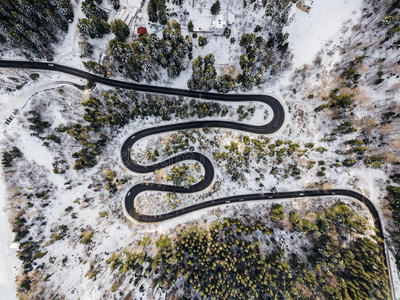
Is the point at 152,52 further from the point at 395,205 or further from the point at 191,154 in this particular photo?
the point at 395,205

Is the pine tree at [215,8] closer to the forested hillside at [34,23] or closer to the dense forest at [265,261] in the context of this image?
the forested hillside at [34,23]

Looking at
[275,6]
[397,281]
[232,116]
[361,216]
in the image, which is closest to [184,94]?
[232,116]

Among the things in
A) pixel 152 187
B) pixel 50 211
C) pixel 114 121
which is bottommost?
pixel 50 211

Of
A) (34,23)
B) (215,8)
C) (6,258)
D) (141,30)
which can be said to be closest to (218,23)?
(215,8)

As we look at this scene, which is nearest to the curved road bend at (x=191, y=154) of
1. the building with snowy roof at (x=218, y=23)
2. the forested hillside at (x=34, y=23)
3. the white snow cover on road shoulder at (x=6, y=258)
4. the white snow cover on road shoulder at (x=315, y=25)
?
the forested hillside at (x=34, y=23)

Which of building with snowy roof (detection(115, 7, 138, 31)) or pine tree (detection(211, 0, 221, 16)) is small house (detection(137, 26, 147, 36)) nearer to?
building with snowy roof (detection(115, 7, 138, 31))

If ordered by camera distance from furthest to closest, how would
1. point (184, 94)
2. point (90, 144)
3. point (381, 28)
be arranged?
point (184, 94), point (90, 144), point (381, 28)

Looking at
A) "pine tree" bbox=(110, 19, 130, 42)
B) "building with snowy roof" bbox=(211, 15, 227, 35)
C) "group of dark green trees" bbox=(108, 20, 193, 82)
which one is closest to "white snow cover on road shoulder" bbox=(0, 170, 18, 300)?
"group of dark green trees" bbox=(108, 20, 193, 82)

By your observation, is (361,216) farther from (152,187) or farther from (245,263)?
(152,187)
